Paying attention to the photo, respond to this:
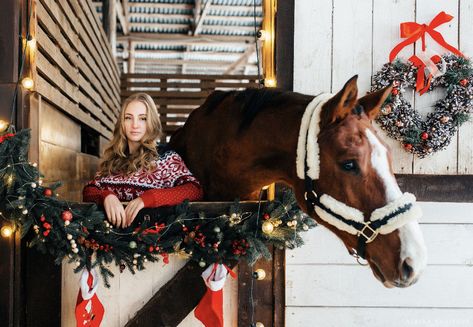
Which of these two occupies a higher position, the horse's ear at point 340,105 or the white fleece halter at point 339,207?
the horse's ear at point 340,105

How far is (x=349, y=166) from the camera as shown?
1714mm

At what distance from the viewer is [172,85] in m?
7.38

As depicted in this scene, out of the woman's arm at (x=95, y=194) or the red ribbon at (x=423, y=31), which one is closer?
the woman's arm at (x=95, y=194)

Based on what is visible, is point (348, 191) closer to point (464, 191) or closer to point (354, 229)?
point (354, 229)

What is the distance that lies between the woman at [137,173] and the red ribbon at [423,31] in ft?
4.11

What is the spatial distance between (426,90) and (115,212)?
1.66 meters

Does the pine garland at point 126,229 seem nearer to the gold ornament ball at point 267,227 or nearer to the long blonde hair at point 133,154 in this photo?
the gold ornament ball at point 267,227

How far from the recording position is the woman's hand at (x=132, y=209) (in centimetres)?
207

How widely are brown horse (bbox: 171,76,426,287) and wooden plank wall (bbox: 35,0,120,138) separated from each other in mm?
1172

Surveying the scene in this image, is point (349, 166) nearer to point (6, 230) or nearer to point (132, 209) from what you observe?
point (132, 209)

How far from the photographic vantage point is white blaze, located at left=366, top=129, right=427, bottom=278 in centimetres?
161

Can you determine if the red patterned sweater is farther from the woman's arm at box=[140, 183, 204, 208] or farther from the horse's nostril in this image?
the horse's nostril

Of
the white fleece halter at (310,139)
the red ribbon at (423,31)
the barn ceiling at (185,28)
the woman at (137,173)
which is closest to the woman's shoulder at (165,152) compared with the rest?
the woman at (137,173)

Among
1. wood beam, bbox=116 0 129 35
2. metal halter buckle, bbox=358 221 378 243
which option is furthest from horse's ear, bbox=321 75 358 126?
wood beam, bbox=116 0 129 35
